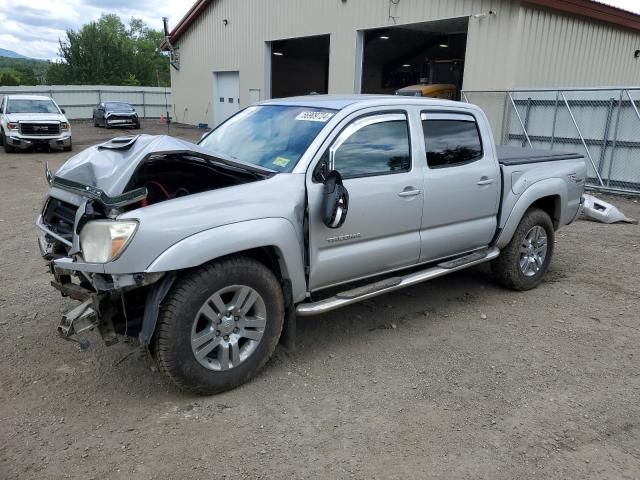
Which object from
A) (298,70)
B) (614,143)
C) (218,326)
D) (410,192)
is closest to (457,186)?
(410,192)

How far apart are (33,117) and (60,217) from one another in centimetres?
1549

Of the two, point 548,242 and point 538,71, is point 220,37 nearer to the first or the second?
point 538,71

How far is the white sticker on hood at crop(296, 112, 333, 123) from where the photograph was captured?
161 inches

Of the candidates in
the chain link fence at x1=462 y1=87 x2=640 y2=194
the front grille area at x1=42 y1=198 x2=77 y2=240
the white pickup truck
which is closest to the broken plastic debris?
the chain link fence at x1=462 y1=87 x2=640 y2=194

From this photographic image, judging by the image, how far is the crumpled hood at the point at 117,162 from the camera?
11.2 feet

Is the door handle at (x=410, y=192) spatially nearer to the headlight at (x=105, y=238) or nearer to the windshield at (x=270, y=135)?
the windshield at (x=270, y=135)

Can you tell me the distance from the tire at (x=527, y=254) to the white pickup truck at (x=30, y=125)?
16.0 m

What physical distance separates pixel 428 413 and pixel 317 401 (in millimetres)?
726

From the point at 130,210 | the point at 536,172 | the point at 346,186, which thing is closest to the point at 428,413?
the point at 346,186

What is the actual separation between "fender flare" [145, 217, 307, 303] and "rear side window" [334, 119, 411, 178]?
2.39 feet

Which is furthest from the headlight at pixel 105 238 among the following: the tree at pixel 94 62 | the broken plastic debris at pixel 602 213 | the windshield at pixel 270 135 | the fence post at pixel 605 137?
the tree at pixel 94 62

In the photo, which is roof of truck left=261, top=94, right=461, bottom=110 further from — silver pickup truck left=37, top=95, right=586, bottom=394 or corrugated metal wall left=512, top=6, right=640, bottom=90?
corrugated metal wall left=512, top=6, right=640, bottom=90

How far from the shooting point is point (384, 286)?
13.8 feet

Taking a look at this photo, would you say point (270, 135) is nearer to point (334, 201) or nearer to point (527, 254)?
point (334, 201)
